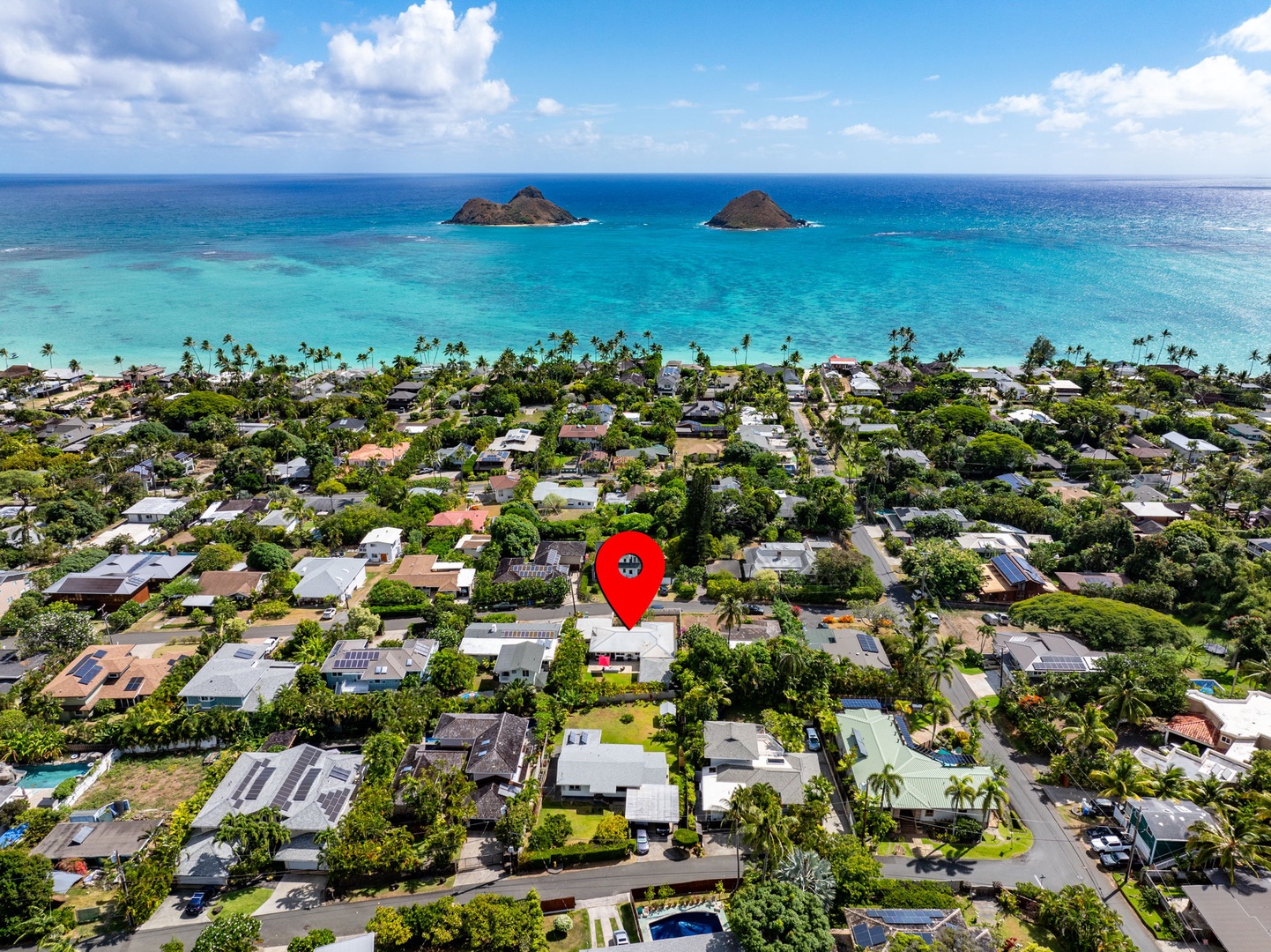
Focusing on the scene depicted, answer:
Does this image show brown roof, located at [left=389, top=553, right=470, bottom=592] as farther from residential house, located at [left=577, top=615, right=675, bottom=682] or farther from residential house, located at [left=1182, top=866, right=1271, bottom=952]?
residential house, located at [left=1182, top=866, right=1271, bottom=952]

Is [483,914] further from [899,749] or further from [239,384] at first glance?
[239,384]

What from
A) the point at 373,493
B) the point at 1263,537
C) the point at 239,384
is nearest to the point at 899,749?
the point at 1263,537

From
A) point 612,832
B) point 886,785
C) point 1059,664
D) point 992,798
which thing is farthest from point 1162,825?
point 612,832

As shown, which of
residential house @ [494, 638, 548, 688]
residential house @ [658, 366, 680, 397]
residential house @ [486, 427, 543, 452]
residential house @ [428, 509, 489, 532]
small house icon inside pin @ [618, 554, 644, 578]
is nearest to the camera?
small house icon inside pin @ [618, 554, 644, 578]

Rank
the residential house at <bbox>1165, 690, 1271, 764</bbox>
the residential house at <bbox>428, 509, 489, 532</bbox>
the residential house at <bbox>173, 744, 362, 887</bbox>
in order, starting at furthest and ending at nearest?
the residential house at <bbox>428, 509, 489, 532</bbox> → the residential house at <bbox>1165, 690, 1271, 764</bbox> → the residential house at <bbox>173, 744, 362, 887</bbox>

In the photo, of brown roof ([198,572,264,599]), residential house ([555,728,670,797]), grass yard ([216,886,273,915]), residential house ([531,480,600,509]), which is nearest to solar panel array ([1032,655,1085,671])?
residential house ([555,728,670,797])
